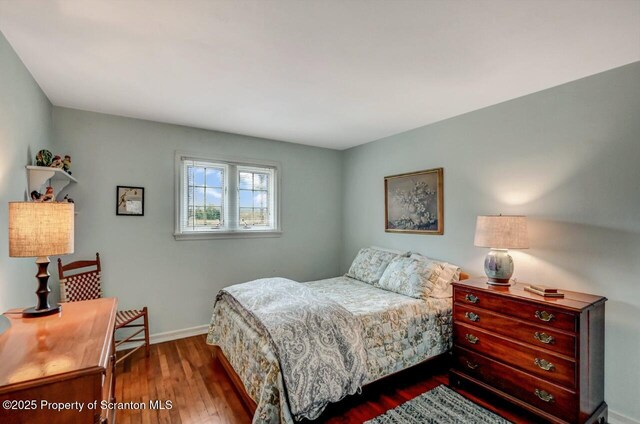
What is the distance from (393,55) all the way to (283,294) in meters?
1.94

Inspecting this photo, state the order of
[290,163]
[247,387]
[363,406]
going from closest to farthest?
[247,387] → [363,406] → [290,163]

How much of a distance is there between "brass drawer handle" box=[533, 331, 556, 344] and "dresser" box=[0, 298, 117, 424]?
2431 mm

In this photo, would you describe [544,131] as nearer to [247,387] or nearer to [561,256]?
[561,256]

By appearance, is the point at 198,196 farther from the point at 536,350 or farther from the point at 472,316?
the point at 536,350

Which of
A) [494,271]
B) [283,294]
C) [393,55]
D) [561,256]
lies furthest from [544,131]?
[283,294]

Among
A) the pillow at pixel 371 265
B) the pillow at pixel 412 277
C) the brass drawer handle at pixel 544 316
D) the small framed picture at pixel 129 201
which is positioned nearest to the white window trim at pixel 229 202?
the small framed picture at pixel 129 201

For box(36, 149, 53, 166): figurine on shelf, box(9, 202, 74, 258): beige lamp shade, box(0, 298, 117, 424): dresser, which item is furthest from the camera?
box(36, 149, 53, 166): figurine on shelf

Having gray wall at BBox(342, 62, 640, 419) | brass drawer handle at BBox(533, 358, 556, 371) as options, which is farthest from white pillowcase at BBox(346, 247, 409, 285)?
brass drawer handle at BBox(533, 358, 556, 371)

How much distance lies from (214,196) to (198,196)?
0.61ft

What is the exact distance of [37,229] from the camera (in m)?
1.46

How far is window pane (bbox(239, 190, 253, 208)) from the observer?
12.5 ft

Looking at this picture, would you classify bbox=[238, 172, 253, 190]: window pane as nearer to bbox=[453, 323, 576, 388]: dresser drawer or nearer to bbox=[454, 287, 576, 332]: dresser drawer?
bbox=[454, 287, 576, 332]: dresser drawer

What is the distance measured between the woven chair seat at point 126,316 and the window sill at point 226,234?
84 centimetres

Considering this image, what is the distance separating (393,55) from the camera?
74.2 inches
